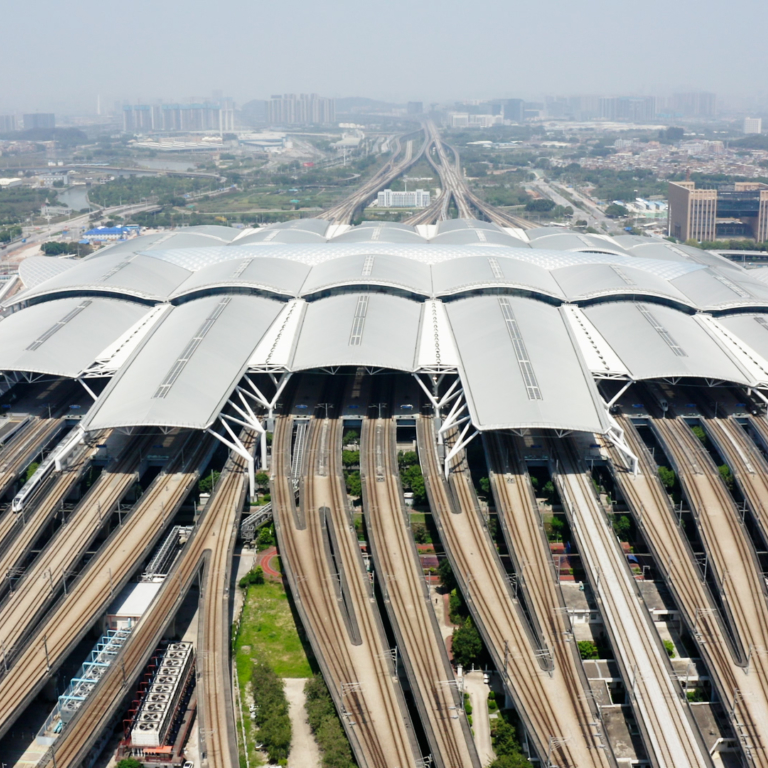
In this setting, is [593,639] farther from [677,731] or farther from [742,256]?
[742,256]

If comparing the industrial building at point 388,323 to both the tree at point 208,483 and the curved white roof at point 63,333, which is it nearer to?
the curved white roof at point 63,333

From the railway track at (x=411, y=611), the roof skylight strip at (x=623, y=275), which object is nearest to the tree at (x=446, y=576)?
the railway track at (x=411, y=611)

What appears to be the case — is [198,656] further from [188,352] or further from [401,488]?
[188,352]

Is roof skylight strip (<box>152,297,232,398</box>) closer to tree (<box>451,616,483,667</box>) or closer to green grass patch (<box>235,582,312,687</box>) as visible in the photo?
green grass patch (<box>235,582,312,687</box>)

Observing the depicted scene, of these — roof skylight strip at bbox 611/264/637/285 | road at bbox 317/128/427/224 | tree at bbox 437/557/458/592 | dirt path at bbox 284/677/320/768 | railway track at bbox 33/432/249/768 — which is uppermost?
roof skylight strip at bbox 611/264/637/285

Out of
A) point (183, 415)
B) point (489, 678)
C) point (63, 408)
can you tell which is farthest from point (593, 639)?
point (63, 408)

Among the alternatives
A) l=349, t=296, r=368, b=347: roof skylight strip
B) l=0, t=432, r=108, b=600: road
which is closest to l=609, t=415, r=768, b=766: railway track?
l=349, t=296, r=368, b=347: roof skylight strip
